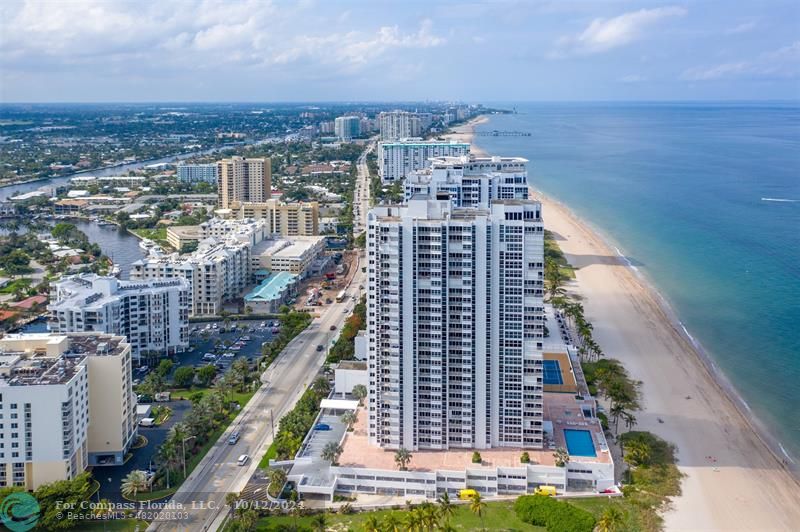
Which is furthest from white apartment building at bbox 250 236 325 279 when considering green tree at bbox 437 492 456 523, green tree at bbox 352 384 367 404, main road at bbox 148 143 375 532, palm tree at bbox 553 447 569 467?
green tree at bbox 437 492 456 523

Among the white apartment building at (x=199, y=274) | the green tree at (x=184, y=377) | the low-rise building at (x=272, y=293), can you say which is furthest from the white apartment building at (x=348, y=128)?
the green tree at (x=184, y=377)

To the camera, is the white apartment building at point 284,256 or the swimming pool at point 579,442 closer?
the swimming pool at point 579,442

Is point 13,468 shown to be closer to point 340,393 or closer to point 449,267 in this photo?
point 340,393

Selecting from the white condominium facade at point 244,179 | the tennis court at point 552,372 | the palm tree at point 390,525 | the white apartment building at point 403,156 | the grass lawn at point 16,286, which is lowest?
the palm tree at point 390,525

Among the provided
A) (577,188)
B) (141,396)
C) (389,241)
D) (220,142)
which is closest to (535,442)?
(389,241)

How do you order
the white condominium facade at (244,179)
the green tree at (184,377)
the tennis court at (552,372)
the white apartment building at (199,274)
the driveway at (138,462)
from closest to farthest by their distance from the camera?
the driveway at (138,462) < the tennis court at (552,372) < the green tree at (184,377) < the white apartment building at (199,274) < the white condominium facade at (244,179)

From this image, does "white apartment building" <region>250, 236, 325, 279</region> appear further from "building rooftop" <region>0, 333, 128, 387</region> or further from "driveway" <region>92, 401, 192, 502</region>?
"building rooftop" <region>0, 333, 128, 387</region>

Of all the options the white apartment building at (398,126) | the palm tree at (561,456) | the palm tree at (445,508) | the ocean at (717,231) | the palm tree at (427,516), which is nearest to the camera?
the palm tree at (427,516)

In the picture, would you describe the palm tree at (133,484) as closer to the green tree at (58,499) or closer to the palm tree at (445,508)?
the green tree at (58,499)
